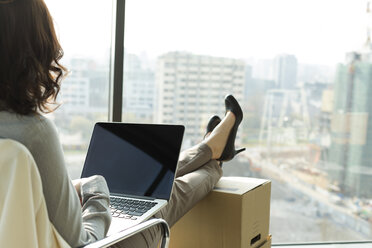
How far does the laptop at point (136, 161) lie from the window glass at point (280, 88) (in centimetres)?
65

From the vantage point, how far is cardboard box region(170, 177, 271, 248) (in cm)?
169

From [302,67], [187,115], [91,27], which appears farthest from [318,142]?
[91,27]

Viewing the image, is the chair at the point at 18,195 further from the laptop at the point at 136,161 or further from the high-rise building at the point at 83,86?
the high-rise building at the point at 83,86

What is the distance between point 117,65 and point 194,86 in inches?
17.9

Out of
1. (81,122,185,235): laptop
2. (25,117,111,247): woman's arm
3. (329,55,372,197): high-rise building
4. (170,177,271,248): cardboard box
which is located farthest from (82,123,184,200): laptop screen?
(329,55,372,197): high-rise building

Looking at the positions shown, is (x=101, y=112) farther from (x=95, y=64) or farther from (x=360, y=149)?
(x=360, y=149)

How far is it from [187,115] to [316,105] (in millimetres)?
780

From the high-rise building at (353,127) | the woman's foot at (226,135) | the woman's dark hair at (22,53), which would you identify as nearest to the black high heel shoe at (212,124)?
the woman's foot at (226,135)

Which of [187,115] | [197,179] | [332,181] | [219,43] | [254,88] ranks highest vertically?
[219,43]

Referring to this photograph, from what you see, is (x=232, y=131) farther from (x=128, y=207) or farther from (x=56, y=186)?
(x=56, y=186)

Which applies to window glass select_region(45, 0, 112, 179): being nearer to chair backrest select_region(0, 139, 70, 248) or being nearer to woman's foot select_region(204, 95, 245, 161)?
woman's foot select_region(204, 95, 245, 161)

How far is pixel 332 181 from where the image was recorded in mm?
2455

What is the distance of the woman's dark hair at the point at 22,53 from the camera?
87 centimetres

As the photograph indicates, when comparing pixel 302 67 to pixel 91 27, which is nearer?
pixel 91 27
